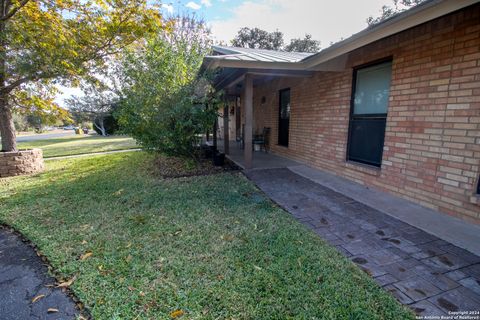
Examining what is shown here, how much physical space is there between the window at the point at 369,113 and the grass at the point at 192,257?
233 centimetres

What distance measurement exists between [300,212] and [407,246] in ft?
4.44

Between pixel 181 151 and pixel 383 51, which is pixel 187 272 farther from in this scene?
pixel 383 51

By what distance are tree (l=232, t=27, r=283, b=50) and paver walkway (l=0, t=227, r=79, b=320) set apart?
2682 centimetres

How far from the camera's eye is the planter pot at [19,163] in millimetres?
6195

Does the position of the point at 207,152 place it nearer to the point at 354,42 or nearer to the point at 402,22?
the point at 354,42

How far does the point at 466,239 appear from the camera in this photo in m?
2.66

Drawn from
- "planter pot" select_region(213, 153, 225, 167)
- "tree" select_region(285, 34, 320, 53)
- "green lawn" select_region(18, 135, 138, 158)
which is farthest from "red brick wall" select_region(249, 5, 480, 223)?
"tree" select_region(285, 34, 320, 53)

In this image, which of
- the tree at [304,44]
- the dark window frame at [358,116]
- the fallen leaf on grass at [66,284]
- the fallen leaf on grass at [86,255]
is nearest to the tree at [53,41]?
the fallen leaf on grass at [86,255]

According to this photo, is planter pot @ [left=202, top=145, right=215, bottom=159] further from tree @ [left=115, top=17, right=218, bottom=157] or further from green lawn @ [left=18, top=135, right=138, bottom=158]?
green lawn @ [left=18, top=135, right=138, bottom=158]

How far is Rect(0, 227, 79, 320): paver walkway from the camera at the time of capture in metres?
1.83

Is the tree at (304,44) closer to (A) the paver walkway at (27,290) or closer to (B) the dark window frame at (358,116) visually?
(B) the dark window frame at (358,116)

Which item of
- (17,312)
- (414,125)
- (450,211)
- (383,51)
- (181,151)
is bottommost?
(17,312)

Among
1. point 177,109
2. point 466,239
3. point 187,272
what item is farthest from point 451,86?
point 177,109

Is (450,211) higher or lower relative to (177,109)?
lower
